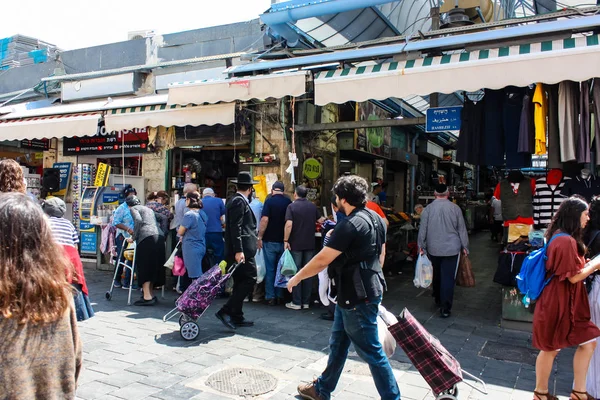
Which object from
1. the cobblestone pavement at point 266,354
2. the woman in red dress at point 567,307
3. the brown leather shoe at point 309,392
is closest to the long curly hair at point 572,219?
the woman in red dress at point 567,307

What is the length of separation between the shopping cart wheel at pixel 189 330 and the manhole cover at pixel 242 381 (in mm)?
945

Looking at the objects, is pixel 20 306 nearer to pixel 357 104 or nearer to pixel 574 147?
pixel 574 147

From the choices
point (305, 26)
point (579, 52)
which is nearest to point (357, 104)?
point (305, 26)

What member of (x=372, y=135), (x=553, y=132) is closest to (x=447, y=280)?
(x=553, y=132)

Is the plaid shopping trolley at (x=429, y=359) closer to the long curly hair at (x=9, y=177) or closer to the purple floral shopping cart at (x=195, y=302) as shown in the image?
the purple floral shopping cart at (x=195, y=302)

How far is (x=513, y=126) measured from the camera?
6.14 m

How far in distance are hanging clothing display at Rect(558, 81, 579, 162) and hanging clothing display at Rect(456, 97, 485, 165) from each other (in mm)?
986

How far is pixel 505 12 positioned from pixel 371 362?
23.6 feet

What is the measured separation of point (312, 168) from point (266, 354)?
15.5 ft

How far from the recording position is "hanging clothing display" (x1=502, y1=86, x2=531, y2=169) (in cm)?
612

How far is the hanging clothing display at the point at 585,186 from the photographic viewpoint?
5.84 meters

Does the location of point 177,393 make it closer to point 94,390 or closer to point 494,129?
point 94,390

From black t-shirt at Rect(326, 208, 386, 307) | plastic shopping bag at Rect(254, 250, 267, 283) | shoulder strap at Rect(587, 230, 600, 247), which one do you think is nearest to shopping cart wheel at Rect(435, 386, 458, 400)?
black t-shirt at Rect(326, 208, 386, 307)

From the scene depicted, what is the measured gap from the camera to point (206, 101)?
24.8ft
